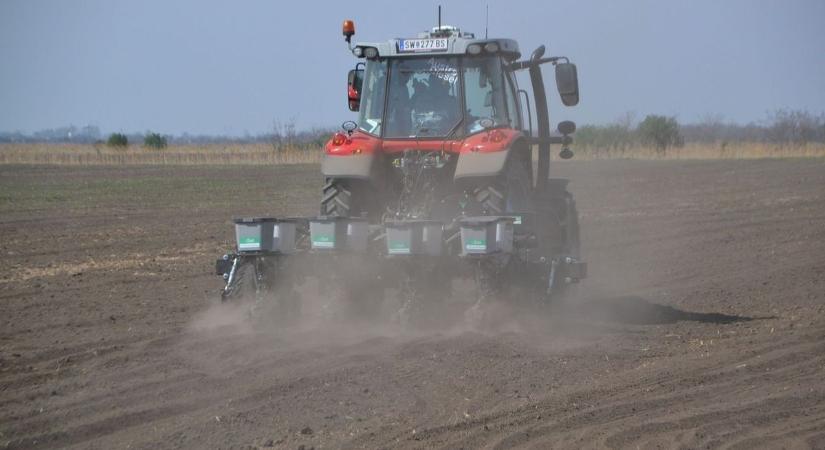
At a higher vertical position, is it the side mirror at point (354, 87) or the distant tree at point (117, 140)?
the side mirror at point (354, 87)

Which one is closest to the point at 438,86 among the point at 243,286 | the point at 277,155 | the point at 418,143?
the point at 418,143

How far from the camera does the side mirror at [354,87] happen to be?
1063 cm

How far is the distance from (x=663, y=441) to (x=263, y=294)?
4.16 metres

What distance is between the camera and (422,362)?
7.71 metres

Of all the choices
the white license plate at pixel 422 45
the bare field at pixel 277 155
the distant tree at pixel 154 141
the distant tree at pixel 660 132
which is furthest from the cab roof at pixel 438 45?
the distant tree at pixel 154 141

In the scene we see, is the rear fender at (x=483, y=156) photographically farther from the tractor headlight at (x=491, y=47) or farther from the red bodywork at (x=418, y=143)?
the tractor headlight at (x=491, y=47)

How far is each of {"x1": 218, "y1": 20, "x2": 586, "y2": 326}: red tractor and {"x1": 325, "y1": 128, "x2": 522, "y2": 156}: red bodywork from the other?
1 cm

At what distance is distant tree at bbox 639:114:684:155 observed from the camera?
172ft

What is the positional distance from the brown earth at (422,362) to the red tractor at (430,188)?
42 centimetres

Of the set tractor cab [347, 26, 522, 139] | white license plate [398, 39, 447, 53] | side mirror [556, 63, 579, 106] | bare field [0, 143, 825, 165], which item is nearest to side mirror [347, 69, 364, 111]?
tractor cab [347, 26, 522, 139]

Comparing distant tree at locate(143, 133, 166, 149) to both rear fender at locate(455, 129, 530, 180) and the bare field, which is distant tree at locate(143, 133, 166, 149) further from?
rear fender at locate(455, 129, 530, 180)

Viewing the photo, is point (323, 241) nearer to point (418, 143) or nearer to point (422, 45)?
point (418, 143)

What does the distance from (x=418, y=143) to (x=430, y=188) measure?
17.4 inches

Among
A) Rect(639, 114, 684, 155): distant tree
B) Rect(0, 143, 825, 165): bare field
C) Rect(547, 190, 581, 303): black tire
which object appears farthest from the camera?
Rect(639, 114, 684, 155): distant tree
